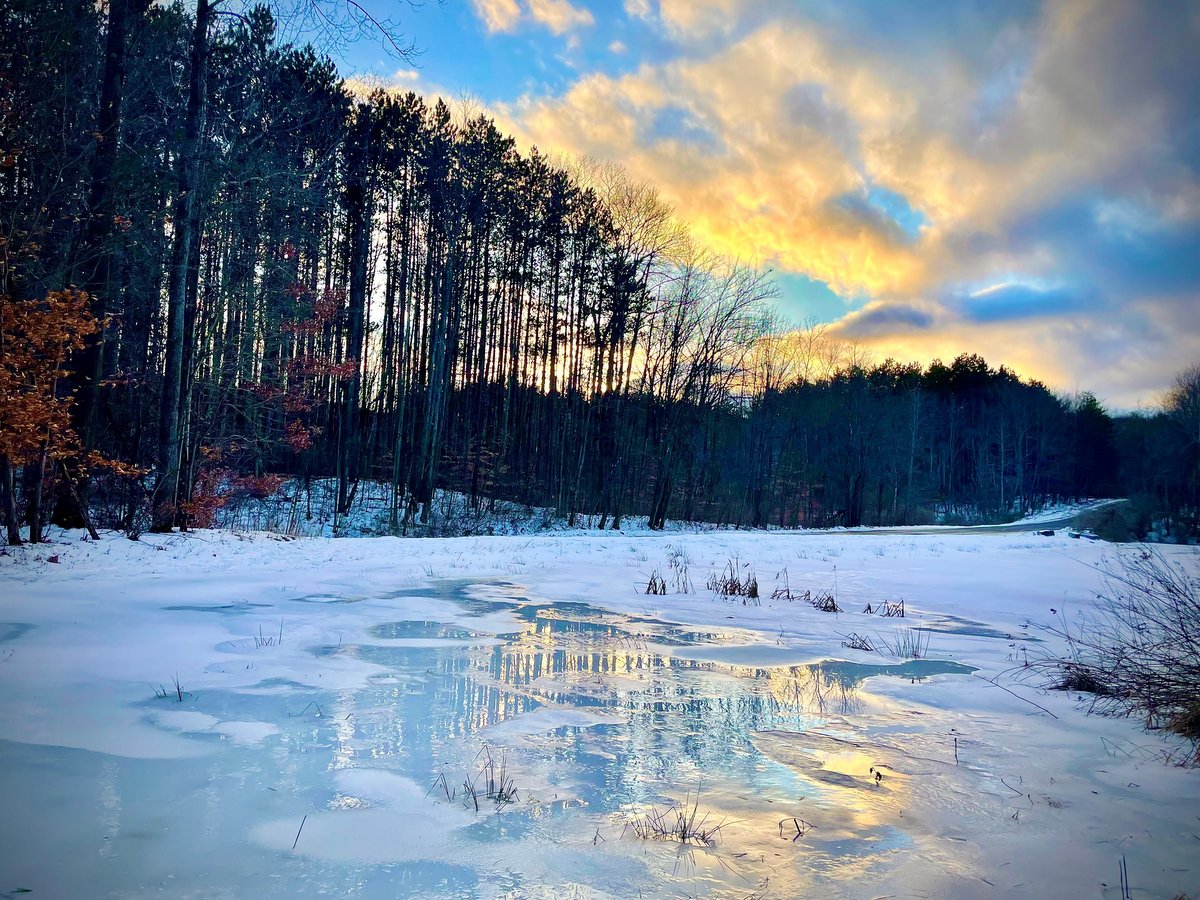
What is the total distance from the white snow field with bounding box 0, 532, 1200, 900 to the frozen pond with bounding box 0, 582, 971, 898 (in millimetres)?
15

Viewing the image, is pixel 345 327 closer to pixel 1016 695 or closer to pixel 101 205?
pixel 101 205

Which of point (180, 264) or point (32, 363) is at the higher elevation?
point (180, 264)

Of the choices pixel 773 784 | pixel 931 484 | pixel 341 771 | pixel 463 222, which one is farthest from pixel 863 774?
pixel 931 484

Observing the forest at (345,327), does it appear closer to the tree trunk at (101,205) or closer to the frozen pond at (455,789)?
the tree trunk at (101,205)

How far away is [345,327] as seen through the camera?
2512 cm

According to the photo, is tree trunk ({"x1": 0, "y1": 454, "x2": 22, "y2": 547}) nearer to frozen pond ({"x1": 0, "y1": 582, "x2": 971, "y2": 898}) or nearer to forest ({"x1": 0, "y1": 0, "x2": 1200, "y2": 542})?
forest ({"x1": 0, "y1": 0, "x2": 1200, "y2": 542})

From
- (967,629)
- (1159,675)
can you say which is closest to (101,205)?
(967,629)

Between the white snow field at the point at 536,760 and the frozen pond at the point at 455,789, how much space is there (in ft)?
0.05

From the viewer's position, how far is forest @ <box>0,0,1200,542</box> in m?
11.5

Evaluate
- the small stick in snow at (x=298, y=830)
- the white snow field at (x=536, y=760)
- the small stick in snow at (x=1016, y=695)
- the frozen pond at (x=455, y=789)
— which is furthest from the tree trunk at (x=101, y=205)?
the small stick in snow at (x=1016, y=695)

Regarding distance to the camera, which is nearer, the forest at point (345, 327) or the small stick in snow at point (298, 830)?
the small stick in snow at point (298, 830)

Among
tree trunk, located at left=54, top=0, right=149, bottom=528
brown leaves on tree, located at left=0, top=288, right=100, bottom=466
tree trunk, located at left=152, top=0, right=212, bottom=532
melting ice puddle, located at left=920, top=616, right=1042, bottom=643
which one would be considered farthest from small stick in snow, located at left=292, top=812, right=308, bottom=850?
tree trunk, located at left=54, top=0, right=149, bottom=528

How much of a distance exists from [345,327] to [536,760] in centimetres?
2423

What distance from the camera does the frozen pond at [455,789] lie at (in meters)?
2.48
